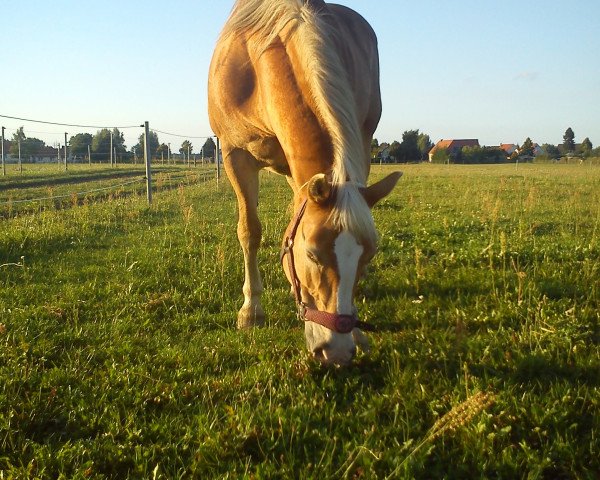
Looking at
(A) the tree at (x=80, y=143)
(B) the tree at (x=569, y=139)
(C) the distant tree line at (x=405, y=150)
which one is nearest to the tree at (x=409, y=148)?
(C) the distant tree line at (x=405, y=150)

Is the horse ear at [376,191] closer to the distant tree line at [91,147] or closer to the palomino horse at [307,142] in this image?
the palomino horse at [307,142]

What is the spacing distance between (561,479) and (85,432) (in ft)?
7.35

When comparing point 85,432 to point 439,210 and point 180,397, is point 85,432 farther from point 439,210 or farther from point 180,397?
point 439,210

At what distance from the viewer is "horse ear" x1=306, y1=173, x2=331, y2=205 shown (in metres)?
2.88

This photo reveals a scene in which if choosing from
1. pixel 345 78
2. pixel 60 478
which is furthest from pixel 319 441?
pixel 345 78

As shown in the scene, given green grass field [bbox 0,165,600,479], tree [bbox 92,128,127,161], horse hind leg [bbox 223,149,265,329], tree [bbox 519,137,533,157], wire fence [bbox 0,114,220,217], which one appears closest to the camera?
green grass field [bbox 0,165,600,479]

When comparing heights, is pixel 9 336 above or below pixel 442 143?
below

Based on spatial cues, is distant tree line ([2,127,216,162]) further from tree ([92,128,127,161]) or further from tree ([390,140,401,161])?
tree ([390,140,401,161])

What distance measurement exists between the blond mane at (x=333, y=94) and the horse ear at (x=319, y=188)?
0.07 m

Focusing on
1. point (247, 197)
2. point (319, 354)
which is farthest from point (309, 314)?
point (247, 197)

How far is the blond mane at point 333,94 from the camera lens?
2877mm

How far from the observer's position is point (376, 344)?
11.4ft

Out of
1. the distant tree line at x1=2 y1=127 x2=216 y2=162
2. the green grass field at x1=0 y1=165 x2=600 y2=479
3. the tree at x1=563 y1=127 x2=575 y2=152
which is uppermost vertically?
the tree at x1=563 y1=127 x2=575 y2=152

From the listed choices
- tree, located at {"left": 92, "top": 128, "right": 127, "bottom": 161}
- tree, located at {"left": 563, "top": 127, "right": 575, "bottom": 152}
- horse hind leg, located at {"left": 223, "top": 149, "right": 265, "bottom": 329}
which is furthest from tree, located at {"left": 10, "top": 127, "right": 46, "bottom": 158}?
tree, located at {"left": 563, "top": 127, "right": 575, "bottom": 152}
